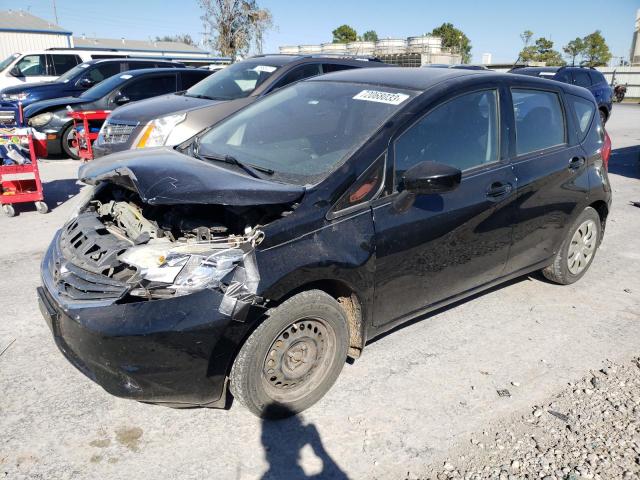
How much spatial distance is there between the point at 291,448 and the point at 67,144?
9.58m

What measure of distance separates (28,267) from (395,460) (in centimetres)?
389

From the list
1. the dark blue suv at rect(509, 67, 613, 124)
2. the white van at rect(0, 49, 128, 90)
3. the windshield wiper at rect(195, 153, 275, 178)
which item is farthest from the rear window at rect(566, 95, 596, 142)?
the white van at rect(0, 49, 128, 90)

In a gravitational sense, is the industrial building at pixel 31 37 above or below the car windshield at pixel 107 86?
above

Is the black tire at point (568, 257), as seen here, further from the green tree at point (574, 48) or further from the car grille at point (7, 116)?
the green tree at point (574, 48)

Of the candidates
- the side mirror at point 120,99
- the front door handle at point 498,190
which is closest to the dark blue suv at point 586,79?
the side mirror at point 120,99

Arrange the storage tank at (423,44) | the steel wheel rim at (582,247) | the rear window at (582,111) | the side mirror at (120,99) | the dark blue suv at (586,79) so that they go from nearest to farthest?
the rear window at (582,111)
the steel wheel rim at (582,247)
the side mirror at (120,99)
the dark blue suv at (586,79)
the storage tank at (423,44)

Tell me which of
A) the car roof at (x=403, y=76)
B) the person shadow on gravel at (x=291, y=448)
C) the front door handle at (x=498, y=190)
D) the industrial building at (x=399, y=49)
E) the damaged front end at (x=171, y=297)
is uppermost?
the industrial building at (x=399, y=49)

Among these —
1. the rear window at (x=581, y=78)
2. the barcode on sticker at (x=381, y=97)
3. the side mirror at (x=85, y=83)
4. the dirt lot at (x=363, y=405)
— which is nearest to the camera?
the dirt lot at (x=363, y=405)

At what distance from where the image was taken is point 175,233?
10.3ft

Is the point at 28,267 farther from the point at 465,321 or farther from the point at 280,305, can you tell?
the point at 465,321

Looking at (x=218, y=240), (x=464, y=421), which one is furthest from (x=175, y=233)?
(x=464, y=421)

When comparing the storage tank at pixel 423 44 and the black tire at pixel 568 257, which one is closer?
the black tire at pixel 568 257

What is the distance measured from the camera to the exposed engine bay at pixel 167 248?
2570mm

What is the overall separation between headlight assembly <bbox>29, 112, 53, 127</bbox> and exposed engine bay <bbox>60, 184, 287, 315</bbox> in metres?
7.79
